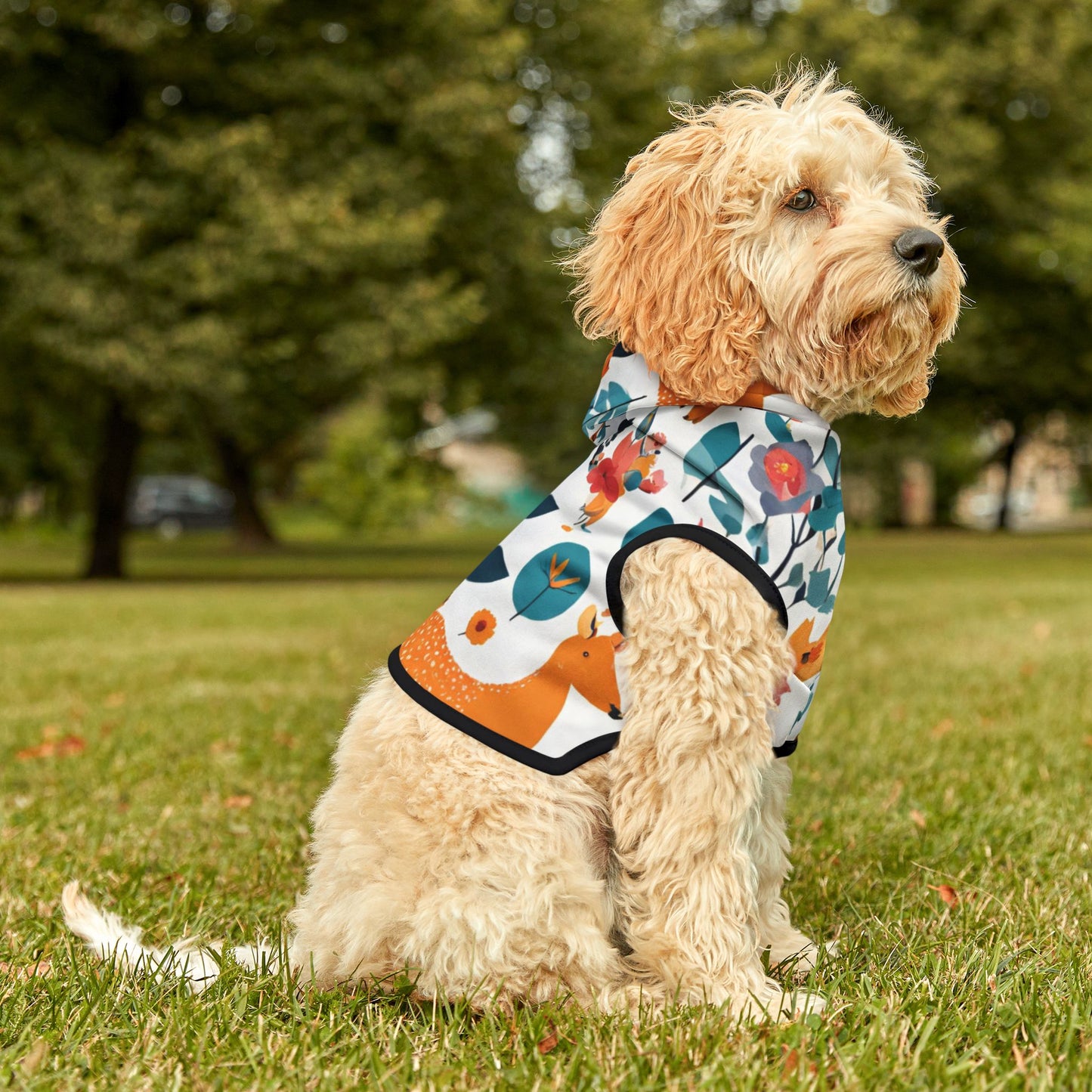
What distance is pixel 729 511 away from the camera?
272 cm

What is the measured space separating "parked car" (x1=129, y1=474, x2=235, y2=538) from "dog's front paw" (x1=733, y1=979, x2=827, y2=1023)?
47.4 meters

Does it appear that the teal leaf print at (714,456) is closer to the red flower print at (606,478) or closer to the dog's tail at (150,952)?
the red flower print at (606,478)

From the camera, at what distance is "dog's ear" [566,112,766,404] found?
282 cm

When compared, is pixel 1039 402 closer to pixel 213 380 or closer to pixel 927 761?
pixel 213 380

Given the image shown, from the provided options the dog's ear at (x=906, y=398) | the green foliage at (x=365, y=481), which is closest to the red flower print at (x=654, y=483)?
the dog's ear at (x=906, y=398)

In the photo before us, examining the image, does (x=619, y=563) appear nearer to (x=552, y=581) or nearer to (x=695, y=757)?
(x=552, y=581)

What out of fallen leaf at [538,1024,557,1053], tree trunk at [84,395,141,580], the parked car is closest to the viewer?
fallen leaf at [538,1024,557,1053]

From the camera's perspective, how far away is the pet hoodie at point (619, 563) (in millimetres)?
2734

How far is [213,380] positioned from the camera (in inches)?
627

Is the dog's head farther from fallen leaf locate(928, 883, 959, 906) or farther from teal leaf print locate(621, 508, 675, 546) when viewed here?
fallen leaf locate(928, 883, 959, 906)

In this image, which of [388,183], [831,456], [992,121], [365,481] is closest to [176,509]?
[365,481]

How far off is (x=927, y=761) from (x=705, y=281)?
3.51m

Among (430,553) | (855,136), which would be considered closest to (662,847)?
(855,136)

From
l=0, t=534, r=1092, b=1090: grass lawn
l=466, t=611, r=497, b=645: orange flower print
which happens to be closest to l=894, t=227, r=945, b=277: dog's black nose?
l=466, t=611, r=497, b=645: orange flower print
